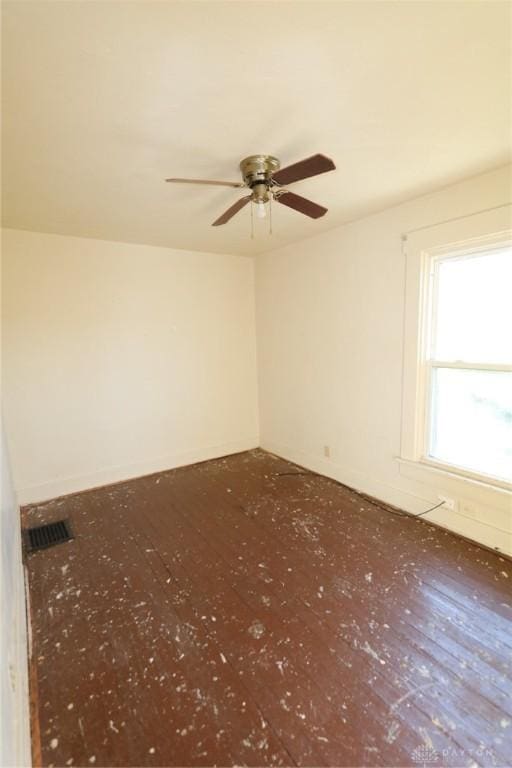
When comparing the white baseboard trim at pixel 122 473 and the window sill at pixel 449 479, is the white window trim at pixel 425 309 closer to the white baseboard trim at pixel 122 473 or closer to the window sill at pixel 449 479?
the window sill at pixel 449 479

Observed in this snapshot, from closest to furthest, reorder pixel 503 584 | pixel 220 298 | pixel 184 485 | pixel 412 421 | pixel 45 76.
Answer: pixel 45 76, pixel 503 584, pixel 412 421, pixel 184 485, pixel 220 298

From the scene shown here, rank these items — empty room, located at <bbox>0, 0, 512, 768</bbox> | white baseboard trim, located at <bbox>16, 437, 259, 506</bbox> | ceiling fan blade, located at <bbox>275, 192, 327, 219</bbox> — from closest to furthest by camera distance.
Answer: empty room, located at <bbox>0, 0, 512, 768</bbox> < ceiling fan blade, located at <bbox>275, 192, 327, 219</bbox> < white baseboard trim, located at <bbox>16, 437, 259, 506</bbox>

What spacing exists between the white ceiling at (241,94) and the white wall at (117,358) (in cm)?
95

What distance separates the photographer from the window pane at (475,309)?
2.25 meters

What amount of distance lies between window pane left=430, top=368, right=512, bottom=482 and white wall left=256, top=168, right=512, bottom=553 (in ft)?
0.64

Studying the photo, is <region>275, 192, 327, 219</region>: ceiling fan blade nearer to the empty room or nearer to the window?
the empty room

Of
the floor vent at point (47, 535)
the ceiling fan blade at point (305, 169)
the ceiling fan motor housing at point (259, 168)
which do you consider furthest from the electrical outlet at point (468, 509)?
the floor vent at point (47, 535)

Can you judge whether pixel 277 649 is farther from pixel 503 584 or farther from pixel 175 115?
pixel 175 115

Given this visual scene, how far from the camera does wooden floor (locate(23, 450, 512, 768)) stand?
4.30 ft

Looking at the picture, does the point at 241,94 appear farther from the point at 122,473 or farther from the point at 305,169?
the point at 122,473

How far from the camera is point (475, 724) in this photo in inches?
53.0

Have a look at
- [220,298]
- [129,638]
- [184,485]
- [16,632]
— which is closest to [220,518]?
[184,485]

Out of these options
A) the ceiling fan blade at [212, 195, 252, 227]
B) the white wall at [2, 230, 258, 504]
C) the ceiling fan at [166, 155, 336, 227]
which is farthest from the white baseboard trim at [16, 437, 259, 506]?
the ceiling fan at [166, 155, 336, 227]

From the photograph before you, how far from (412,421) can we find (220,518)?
1.73 metres
